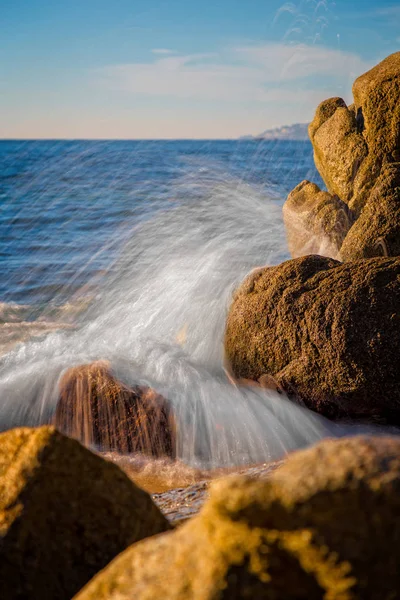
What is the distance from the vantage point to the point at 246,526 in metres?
1.45

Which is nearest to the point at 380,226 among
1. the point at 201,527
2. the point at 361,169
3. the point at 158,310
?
the point at 361,169

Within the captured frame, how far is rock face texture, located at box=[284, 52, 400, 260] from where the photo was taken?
6035 mm

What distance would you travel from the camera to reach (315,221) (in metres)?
7.39

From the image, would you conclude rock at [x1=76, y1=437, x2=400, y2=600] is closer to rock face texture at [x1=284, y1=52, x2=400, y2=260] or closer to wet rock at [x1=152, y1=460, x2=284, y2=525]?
wet rock at [x1=152, y1=460, x2=284, y2=525]

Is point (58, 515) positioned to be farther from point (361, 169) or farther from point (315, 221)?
point (315, 221)

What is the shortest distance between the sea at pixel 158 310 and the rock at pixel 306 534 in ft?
11.1

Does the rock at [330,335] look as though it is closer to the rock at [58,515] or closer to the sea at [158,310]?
the sea at [158,310]

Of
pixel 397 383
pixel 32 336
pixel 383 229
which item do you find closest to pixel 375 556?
pixel 397 383

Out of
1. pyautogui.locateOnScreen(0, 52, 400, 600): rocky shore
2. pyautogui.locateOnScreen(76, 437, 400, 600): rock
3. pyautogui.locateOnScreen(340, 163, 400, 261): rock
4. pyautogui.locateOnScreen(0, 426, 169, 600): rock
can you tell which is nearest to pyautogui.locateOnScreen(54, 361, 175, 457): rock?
pyautogui.locateOnScreen(0, 52, 400, 600): rocky shore

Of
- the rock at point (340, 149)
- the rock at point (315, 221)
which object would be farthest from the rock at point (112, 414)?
the rock at point (340, 149)

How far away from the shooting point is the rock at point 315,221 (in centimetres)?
715

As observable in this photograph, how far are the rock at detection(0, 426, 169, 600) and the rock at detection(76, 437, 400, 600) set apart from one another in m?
0.55

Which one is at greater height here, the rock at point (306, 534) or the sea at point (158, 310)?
the rock at point (306, 534)

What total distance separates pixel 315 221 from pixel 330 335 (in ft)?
8.56
